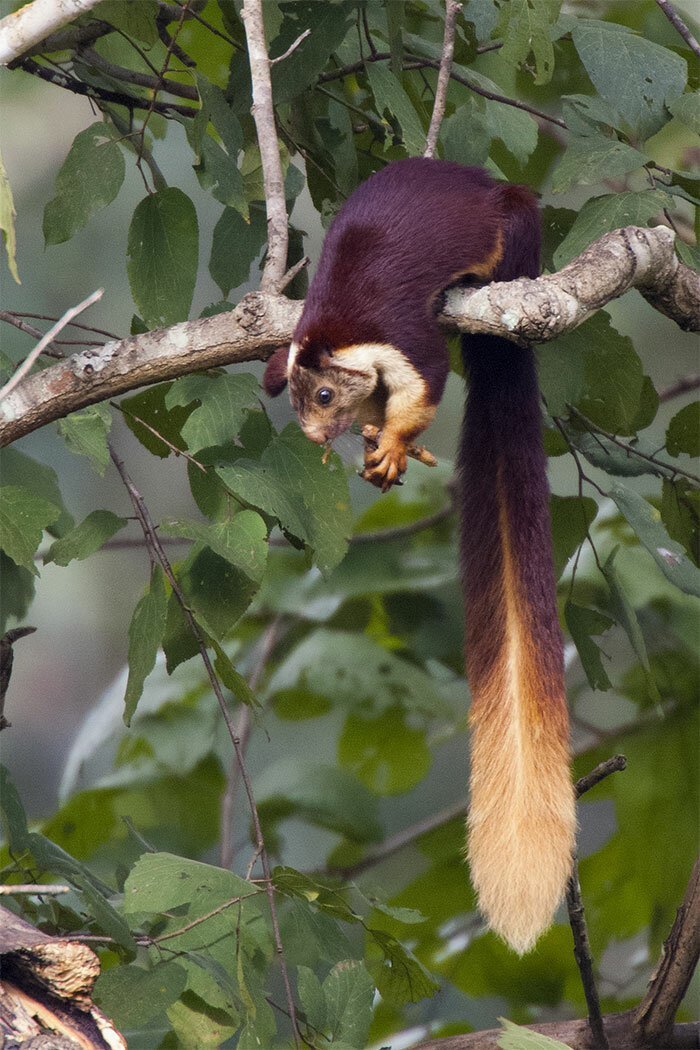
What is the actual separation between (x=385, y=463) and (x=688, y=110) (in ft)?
1.28

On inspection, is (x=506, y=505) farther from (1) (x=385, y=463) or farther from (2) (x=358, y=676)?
(2) (x=358, y=676)

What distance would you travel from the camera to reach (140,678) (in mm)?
907

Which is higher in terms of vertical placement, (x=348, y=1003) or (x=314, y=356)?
(x=314, y=356)

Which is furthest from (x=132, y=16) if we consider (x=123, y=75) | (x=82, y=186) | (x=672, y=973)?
(x=672, y=973)

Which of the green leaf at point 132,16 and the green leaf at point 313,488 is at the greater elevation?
the green leaf at point 132,16

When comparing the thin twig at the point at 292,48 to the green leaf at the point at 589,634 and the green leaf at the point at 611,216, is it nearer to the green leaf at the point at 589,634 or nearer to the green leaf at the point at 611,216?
the green leaf at the point at 611,216

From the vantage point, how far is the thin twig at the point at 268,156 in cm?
87

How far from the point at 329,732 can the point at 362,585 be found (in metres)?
0.73

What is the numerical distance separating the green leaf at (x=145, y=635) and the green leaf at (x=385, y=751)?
0.98 meters

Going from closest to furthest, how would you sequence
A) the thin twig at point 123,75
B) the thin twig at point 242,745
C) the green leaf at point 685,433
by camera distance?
1. the thin twig at point 123,75
2. the green leaf at point 685,433
3. the thin twig at point 242,745

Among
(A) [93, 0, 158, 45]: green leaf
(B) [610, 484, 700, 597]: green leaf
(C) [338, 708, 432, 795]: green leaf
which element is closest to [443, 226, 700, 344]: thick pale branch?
(B) [610, 484, 700, 597]: green leaf

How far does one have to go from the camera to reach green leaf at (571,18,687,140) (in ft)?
3.20

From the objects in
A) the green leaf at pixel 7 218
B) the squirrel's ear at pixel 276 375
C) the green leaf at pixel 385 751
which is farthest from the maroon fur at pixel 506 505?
the green leaf at pixel 385 751

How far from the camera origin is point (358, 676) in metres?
1.69
